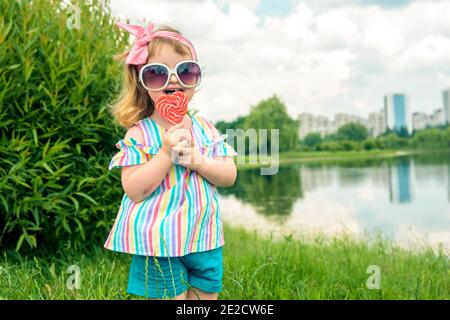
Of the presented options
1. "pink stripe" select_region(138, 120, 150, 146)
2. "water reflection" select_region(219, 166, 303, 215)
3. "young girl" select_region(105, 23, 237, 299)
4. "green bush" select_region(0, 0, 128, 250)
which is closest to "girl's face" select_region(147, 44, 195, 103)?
"young girl" select_region(105, 23, 237, 299)

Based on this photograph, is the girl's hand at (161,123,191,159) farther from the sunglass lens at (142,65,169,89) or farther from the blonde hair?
the blonde hair

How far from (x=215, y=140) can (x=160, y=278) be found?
658mm

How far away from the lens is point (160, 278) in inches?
83.9

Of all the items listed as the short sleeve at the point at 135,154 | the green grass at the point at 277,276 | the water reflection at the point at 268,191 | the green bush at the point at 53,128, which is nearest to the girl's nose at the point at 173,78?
the short sleeve at the point at 135,154

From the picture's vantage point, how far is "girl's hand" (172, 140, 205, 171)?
1.93m

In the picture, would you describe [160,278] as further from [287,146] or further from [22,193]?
[287,146]

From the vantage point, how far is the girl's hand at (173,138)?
1922 millimetres

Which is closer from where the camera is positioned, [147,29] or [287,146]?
[147,29]

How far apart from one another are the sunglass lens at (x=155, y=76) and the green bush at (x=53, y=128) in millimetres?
1493

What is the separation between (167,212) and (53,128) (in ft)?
6.14

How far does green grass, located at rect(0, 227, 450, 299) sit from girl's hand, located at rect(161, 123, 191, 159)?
0.91m
